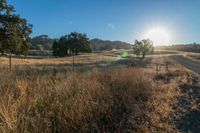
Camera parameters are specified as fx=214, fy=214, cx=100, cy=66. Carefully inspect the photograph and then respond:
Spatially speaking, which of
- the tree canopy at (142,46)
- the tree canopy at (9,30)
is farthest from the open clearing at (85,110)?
the tree canopy at (142,46)

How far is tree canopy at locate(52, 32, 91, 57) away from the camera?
6625 centimetres

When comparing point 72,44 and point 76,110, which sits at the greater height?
point 72,44

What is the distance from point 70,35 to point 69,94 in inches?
2523

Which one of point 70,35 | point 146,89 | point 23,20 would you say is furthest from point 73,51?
point 146,89

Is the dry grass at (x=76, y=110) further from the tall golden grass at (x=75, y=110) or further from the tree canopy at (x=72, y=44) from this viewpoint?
the tree canopy at (x=72, y=44)

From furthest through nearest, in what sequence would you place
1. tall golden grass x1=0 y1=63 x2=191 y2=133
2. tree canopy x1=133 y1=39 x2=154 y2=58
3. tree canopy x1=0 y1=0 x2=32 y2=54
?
1. tree canopy x1=133 y1=39 x2=154 y2=58
2. tree canopy x1=0 y1=0 x2=32 y2=54
3. tall golden grass x1=0 y1=63 x2=191 y2=133

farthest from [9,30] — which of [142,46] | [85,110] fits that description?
[142,46]

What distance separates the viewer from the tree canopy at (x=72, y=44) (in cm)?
6625

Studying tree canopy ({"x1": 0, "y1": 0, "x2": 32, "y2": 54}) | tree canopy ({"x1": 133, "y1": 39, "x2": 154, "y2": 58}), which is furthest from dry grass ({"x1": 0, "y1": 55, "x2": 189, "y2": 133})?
tree canopy ({"x1": 133, "y1": 39, "x2": 154, "y2": 58})

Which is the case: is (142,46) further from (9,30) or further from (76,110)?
(76,110)

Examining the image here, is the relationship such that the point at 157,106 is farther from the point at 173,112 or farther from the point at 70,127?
the point at 70,127

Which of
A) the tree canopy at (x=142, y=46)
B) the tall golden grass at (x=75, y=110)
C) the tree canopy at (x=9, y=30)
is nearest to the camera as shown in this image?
the tall golden grass at (x=75, y=110)

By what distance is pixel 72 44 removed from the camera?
66.7m

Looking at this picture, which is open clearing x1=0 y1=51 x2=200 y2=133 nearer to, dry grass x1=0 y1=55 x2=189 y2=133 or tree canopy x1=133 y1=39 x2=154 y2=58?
dry grass x1=0 y1=55 x2=189 y2=133
